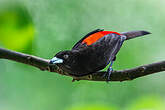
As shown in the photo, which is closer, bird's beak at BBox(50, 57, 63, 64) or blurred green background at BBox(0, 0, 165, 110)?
bird's beak at BBox(50, 57, 63, 64)

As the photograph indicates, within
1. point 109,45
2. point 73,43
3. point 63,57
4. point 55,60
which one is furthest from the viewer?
point 73,43

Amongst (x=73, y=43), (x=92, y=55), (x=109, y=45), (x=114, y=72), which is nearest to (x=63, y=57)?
(x=92, y=55)

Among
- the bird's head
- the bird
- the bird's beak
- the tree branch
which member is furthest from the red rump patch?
the tree branch

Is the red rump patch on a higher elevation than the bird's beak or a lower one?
higher

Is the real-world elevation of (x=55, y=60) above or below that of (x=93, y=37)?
below

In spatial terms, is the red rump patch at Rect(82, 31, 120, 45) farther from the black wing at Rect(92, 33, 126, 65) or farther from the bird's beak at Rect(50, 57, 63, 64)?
the bird's beak at Rect(50, 57, 63, 64)

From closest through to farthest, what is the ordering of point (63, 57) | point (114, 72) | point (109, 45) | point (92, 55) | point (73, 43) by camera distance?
point (114, 72) → point (63, 57) → point (92, 55) → point (109, 45) → point (73, 43)

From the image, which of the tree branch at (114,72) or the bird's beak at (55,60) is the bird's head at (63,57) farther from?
the tree branch at (114,72)

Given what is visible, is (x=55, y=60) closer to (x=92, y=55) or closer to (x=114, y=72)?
(x=114, y=72)
